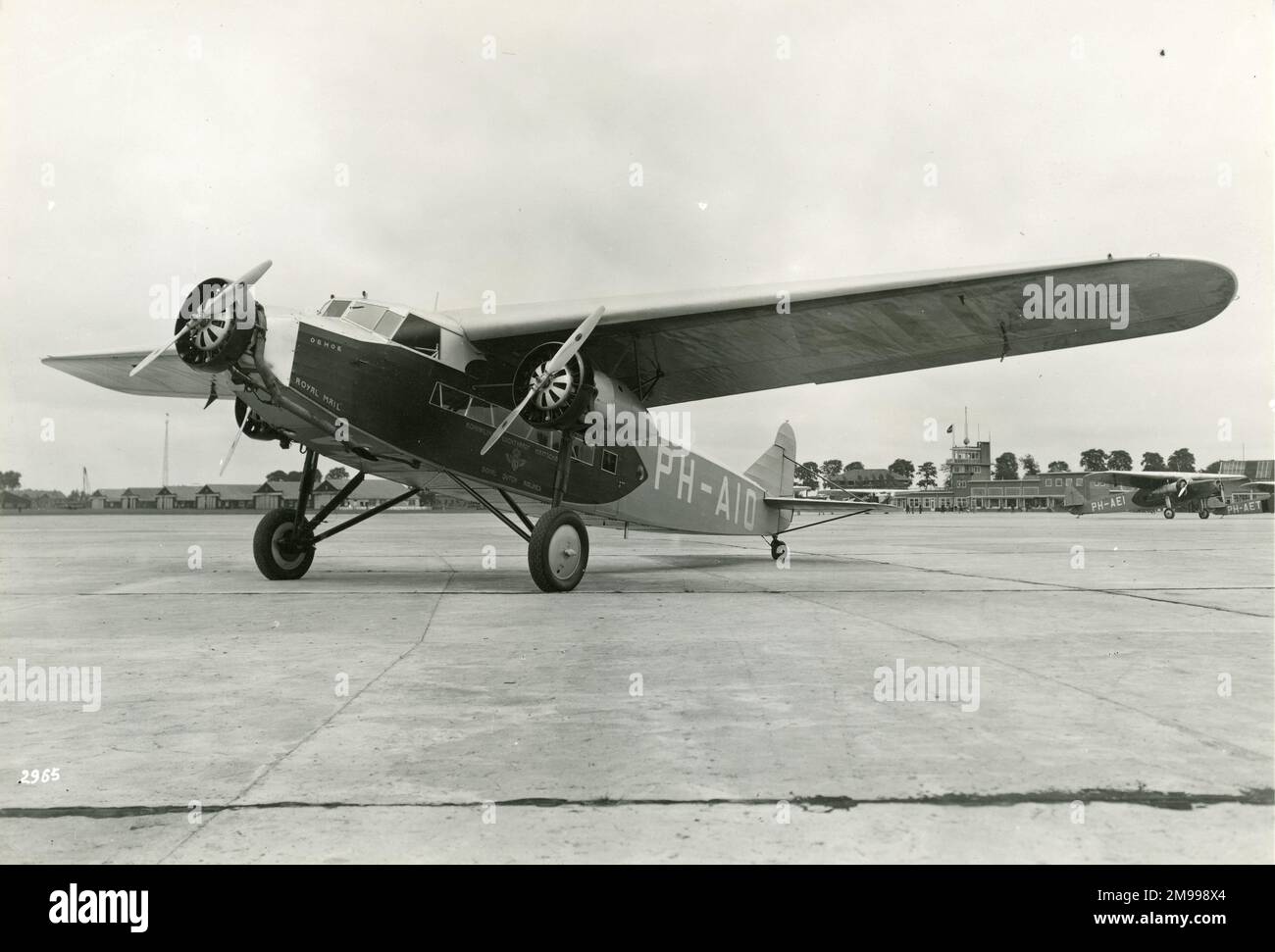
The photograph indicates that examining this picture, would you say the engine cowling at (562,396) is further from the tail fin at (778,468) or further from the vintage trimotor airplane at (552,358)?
the tail fin at (778,468)

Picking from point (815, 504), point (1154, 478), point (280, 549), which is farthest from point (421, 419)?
point (1154, 478)

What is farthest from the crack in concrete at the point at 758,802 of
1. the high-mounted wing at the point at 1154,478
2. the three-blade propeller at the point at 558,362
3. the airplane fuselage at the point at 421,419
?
the high-mounted wing at the point at 1154,478

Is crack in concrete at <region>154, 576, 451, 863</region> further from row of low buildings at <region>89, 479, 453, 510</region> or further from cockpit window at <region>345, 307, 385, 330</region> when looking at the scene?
row of low buildings at <region>89, 479, 453, 510</region>

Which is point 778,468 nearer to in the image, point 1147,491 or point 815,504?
point 815,504

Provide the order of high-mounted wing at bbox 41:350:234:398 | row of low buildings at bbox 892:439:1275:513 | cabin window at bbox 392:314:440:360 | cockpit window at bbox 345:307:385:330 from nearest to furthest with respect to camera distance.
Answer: cockpit window at bbox 345:307:385:330
cabin window at bbox 392:314:440:360
high-mounted wing at bbox 41:350:234:398
row of low buildings at bbox 892:439:1275:513

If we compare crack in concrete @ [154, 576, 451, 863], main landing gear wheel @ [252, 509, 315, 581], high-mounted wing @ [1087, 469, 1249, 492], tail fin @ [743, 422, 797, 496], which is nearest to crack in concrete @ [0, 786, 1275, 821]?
crack in concrete @ [154, 576, 451, 863]

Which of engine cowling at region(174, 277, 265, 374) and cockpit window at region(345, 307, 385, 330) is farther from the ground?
cockpit window at region(345, 307, 385, 330)

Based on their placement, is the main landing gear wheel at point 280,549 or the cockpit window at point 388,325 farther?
the main landing gear wheel at point 280,549
